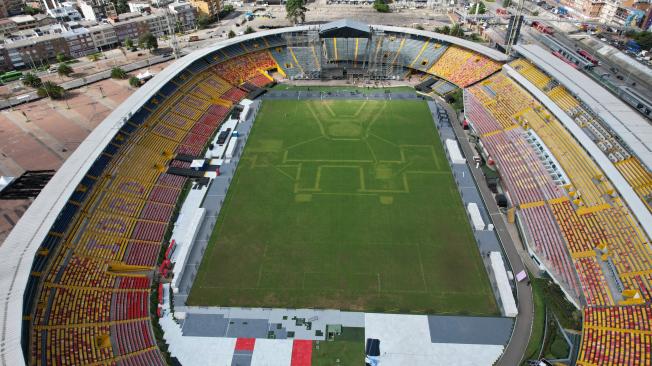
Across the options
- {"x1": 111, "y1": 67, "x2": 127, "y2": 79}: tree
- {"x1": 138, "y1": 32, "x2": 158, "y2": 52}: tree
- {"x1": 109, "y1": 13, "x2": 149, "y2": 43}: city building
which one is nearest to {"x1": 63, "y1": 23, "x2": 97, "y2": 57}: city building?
{"x1": 109, "y1": 13, "x2": 149, "y2": 43}: city building

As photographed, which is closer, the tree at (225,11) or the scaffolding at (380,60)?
the scaffolding at (380,60)

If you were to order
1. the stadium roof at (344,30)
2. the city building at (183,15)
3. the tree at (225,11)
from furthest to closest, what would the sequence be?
the tree at (225,11) < the city building at (183,15) < the stadium roof at (344,30)

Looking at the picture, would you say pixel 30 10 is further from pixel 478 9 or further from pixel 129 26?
pixel 478 9

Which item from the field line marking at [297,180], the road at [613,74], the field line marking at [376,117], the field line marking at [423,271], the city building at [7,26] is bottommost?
the field line marking at [423,271]

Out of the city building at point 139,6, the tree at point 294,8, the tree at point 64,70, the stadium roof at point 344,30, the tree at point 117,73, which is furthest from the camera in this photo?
the city building at point 139,6

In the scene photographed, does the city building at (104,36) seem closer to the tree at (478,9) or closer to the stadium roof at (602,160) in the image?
the stadium roof at (602,160)

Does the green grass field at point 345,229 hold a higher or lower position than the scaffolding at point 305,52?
lower

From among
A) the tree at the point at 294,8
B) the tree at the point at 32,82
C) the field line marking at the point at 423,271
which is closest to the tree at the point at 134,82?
the tree at the point at 32,82

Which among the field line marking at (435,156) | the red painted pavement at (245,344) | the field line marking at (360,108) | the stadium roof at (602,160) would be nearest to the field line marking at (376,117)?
the field line marking at (360,108)
